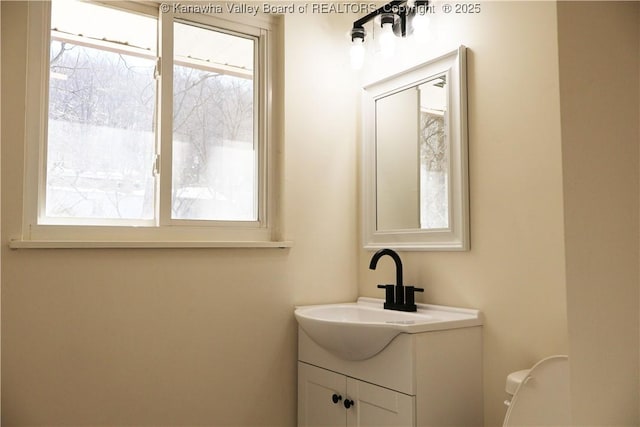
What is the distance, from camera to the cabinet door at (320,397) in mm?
2004

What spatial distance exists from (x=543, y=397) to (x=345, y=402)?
706 millimetres

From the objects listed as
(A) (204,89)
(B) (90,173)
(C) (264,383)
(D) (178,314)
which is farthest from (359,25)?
(C) (264,383)

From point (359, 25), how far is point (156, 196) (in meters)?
1.13

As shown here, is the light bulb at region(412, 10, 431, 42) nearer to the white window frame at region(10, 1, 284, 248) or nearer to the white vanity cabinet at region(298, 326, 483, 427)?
the white window frame at region(10, 1, 284, 248)

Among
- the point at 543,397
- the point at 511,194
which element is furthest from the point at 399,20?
the point at 543,397

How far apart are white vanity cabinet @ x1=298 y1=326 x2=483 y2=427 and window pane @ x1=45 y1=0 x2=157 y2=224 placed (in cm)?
101

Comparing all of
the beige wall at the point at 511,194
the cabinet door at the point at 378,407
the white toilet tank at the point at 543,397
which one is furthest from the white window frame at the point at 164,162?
the white toilet tank at the point at 543,397

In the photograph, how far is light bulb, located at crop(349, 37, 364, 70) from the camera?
89.6 inches

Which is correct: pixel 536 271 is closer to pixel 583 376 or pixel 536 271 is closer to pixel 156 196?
pixel 583 376

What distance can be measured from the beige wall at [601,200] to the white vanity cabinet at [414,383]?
41.5 inches

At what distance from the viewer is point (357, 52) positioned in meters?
2.27

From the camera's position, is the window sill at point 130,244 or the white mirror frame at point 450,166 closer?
the window sill at point 130,244

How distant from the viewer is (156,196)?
2082mm

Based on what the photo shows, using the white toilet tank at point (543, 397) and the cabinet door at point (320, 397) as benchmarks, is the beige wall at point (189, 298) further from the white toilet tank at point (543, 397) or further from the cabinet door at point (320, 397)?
the white toilet tank at point (543, 397)
